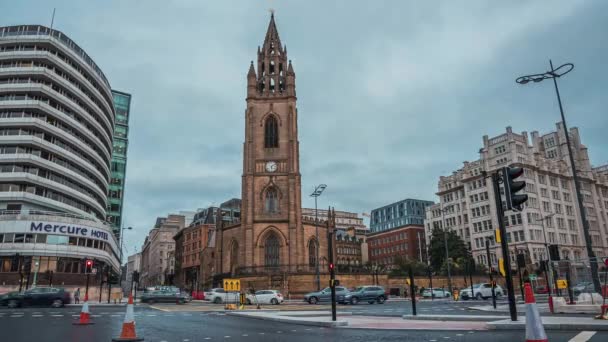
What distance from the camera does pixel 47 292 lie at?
27812mm

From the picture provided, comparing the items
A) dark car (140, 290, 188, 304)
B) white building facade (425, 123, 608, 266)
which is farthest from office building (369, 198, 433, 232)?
dark car (140, 290, 188, 304)

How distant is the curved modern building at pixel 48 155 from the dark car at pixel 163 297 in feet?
43.6

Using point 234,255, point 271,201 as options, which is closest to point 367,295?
point 271,201

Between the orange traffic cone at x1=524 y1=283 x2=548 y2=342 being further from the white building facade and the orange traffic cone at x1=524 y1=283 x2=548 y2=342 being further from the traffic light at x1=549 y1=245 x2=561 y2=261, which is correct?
the white building facade

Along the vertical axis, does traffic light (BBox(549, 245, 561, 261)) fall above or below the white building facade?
below

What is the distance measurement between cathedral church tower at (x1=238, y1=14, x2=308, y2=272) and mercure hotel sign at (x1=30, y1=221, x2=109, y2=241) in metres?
17.2

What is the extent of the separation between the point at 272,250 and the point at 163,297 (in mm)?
17336

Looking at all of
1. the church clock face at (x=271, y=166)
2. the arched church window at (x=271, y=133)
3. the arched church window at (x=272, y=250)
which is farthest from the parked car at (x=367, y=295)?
the arched church window at (x=271, y=133)

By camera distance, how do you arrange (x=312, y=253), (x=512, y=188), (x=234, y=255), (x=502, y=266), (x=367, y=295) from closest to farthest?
1. (x=512, y=188)
2. (x=502, y=266)
3. (x=367, y=295)
4. (x=312, y=253)
5. (x=234, y=255)

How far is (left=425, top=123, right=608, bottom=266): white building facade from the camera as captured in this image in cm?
7925

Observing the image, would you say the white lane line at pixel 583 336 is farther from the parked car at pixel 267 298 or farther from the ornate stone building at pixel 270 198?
the ornate stone building at pixel 270 198

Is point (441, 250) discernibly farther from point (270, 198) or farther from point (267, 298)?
point (267, 298)

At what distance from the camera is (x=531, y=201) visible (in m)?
80.3

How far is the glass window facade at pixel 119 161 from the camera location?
97.2m
